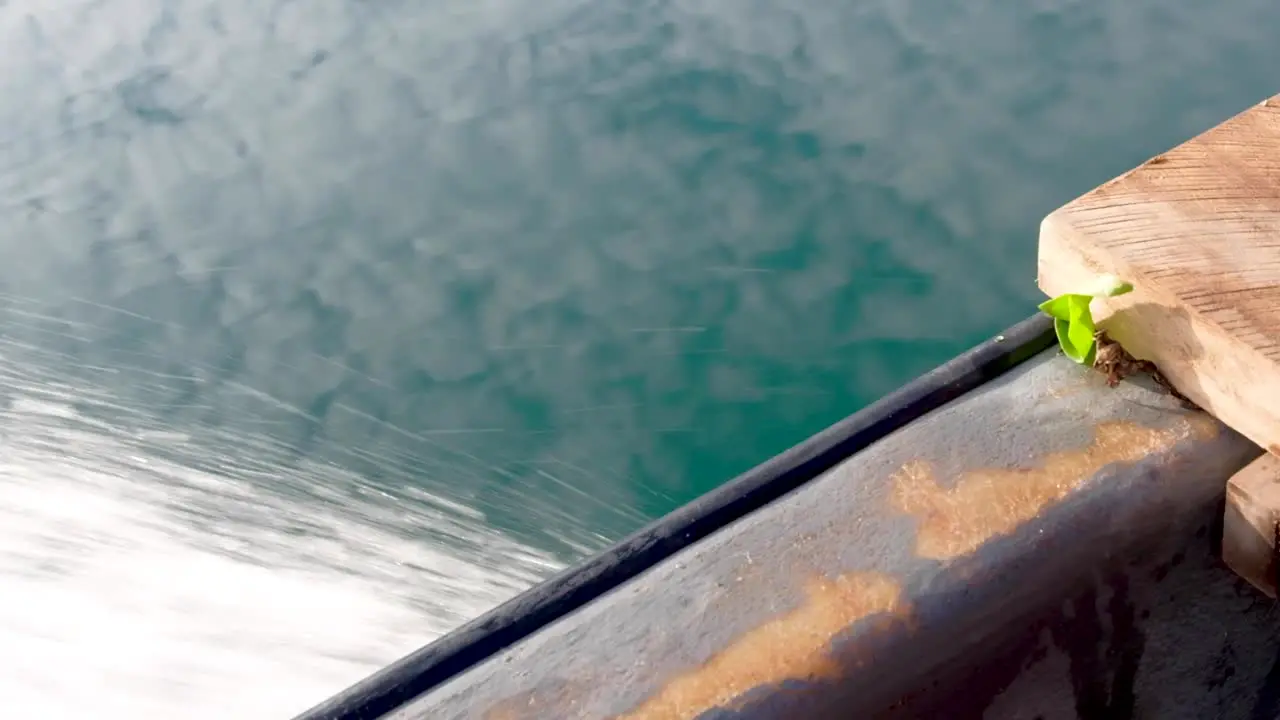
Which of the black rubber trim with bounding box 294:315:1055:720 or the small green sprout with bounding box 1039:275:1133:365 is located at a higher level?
the black rubber trim with bounding box 294:315:1055:720

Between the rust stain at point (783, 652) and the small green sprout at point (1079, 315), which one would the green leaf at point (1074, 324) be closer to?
the small green sprout at point (1079, 315)

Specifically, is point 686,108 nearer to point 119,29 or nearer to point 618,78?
point 618,78

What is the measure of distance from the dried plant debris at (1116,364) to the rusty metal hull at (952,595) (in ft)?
0.04

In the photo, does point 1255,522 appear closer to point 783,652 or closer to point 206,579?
point 783,652

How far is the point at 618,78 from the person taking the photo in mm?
3879

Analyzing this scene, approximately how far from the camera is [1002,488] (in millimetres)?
1024

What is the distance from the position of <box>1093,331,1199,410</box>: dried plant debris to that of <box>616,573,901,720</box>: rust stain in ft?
1.15

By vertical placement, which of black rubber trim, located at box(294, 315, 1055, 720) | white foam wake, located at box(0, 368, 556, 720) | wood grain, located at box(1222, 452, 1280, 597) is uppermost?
white foam wake, located at box(0, 368, 556, 720)

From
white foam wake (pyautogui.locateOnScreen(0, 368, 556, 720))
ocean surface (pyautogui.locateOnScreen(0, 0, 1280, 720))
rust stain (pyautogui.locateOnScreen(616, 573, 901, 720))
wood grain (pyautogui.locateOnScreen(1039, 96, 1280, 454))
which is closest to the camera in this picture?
rust stain (pyautogui.locateOnScreen(616, 573, 901, 720))

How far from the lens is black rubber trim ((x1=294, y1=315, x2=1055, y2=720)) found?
961 mm

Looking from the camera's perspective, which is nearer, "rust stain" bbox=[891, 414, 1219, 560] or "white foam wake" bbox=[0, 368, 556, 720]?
"rust stain" bbox=[891, 414, 1219, 560]

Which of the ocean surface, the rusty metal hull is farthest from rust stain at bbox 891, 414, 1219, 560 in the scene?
the ocean surface

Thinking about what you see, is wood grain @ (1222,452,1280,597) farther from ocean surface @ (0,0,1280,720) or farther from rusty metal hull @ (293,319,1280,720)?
ocean surface @ (0,0,1280,720)

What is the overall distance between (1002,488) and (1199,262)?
1.01ft
